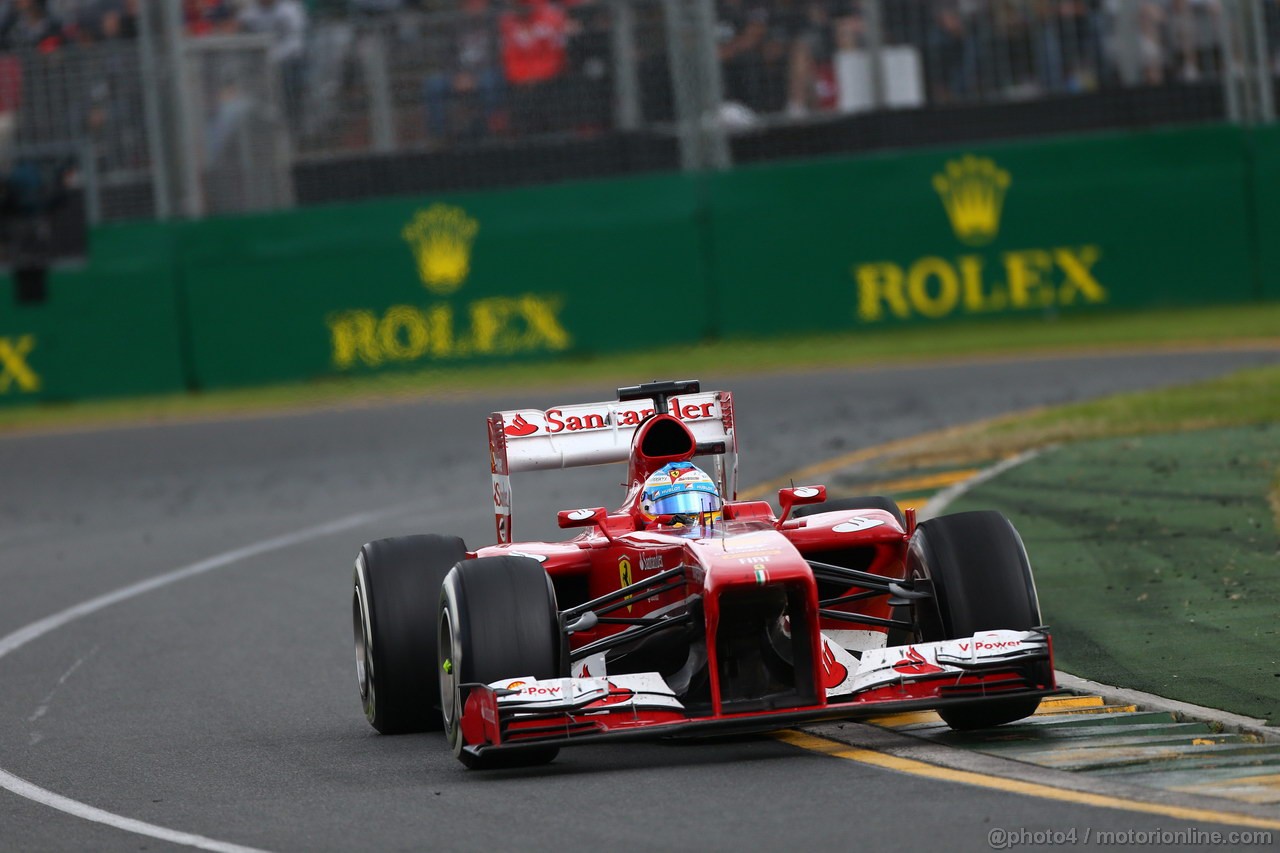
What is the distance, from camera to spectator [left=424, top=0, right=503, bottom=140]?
2270 cm

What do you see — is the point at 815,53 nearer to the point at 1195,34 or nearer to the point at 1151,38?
the point at 1151,38

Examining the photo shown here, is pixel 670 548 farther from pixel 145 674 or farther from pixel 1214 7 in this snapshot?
pixel 1214 7

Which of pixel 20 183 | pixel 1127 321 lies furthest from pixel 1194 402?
pixel 20 183

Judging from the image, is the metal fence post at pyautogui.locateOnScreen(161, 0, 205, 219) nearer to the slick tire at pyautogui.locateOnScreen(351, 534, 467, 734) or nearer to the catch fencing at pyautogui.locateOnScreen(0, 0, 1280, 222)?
the catch fencing at pyautogui.locateOnScreen(0, 0, 1280, 222)

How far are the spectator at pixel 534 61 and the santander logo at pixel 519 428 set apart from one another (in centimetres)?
1448

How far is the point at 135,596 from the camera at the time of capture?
1208 cm

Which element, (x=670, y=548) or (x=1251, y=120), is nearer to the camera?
(x=670, y=548)

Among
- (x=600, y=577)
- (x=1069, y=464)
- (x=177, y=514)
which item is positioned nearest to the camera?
(x=600, y=577)

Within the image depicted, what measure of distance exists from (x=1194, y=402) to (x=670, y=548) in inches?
363

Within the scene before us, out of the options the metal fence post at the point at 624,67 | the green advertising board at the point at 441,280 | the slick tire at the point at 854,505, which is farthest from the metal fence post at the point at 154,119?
the slick tire at the point at 854,505

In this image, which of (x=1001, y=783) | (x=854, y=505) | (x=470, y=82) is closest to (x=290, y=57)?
(x=470, y=82)

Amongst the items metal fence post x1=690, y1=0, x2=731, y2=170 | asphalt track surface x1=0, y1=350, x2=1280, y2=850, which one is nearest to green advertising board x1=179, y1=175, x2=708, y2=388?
metal fence post x1=690, y1=0, x2=731, y2=170

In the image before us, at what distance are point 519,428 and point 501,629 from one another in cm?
186

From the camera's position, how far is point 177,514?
15.2 m
